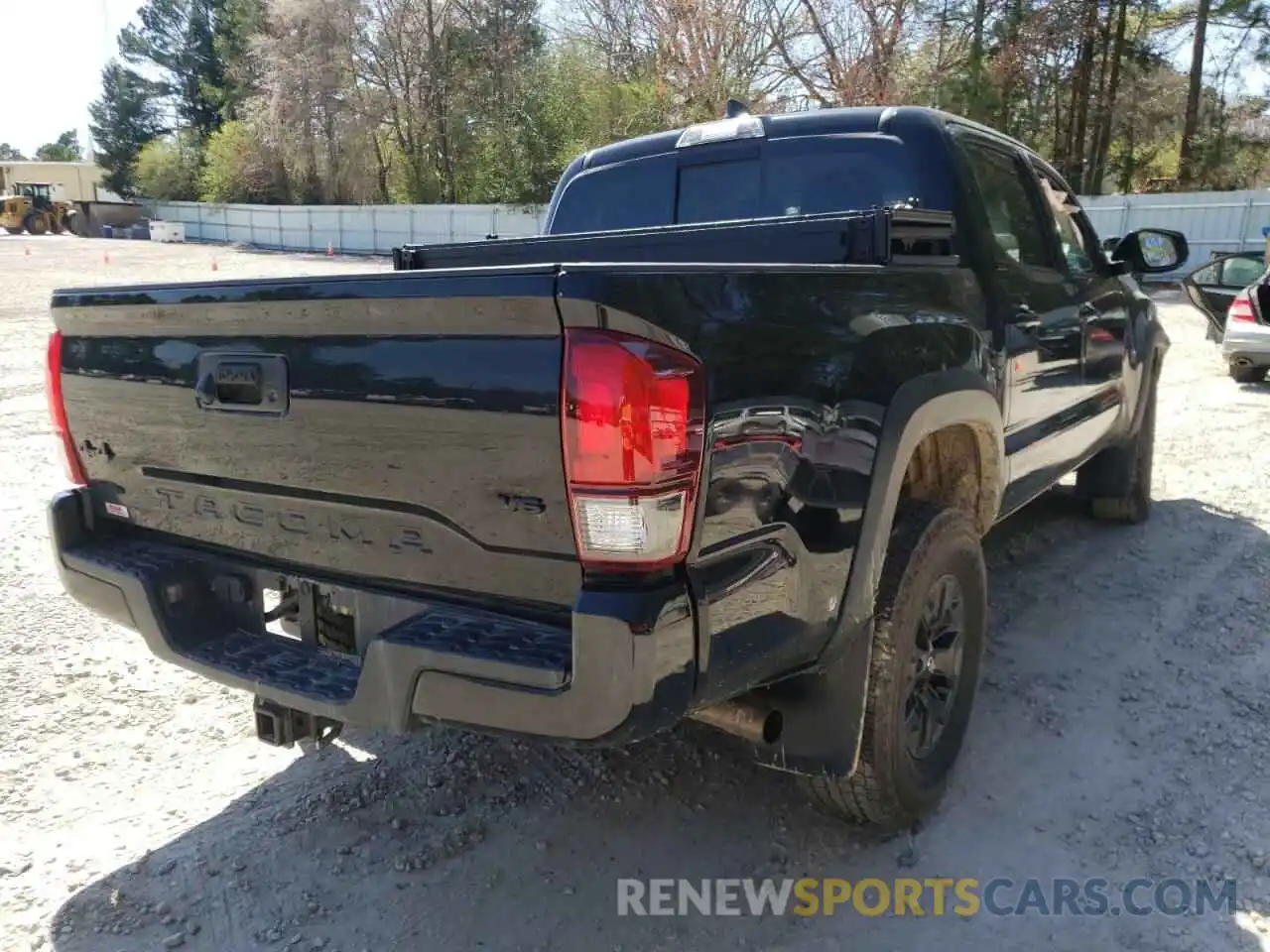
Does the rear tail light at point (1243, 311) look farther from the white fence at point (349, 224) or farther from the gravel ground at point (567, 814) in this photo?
the white fence at point (349, 224)

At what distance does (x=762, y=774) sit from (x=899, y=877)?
578 mm

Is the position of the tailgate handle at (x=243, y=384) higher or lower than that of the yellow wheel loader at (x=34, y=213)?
lower

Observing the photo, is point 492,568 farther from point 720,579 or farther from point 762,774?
point 762,774

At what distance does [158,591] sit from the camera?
240 cm

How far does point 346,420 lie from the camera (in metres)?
2.09

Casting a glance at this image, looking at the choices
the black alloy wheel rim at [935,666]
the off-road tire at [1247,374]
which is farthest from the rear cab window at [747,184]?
the off-road tire at [1247,374]

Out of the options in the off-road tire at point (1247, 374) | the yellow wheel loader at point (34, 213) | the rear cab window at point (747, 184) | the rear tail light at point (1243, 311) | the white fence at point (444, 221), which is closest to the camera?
the rear cab window at point (747, 184)

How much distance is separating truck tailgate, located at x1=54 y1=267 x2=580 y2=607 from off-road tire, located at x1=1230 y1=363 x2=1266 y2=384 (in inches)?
404

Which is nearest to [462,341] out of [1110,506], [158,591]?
[158,591]

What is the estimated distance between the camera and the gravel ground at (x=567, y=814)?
95.7 inches

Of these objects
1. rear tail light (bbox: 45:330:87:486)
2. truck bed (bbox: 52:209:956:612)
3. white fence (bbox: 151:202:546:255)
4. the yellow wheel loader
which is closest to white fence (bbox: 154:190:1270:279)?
white fence (bbox: 151:202:546:255)

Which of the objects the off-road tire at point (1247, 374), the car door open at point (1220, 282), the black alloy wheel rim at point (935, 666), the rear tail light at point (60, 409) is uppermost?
the car door open at point (1220, 282)

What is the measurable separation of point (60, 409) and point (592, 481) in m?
1.81

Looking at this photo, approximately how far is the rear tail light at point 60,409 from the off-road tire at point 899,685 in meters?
2.18
